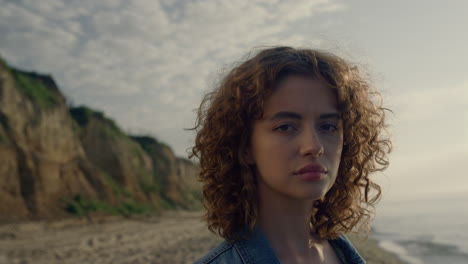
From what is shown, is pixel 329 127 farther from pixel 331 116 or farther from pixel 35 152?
pixel 35 152

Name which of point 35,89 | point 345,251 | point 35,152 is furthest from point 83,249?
point 35,89

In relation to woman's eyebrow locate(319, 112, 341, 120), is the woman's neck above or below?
below

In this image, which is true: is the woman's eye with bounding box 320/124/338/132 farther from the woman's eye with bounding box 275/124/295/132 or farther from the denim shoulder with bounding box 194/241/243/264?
the denim shoulder with bounding box 194/241/243/264

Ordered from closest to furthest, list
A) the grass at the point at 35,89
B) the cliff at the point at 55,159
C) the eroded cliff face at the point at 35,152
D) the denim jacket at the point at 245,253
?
the denim jacket at the point at 245,253 → the eroded cliff face at the point at 35,152 → the cliff at the point at 55,159 → the grass at the point at 35,89

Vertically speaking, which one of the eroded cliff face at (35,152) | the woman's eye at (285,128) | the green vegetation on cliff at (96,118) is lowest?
the woman's eye at (285,128)

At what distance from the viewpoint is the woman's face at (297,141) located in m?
1.64

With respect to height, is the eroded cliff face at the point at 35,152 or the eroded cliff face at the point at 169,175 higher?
the eroded cliff face at the point at 169,175

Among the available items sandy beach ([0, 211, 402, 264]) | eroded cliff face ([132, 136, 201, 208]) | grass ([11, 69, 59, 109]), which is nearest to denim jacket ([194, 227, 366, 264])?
sandy beach ([0, 211, 402, 264])

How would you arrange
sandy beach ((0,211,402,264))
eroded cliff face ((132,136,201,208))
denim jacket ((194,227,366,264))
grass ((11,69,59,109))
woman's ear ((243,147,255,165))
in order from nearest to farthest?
denim jacket ((194,227,366,264)) < woman's ear ((243,147,255,165)) < sandy beach ((0,211,402,264)) < grass ((11,69,59,109)) < eroded cliff face ((132,136,201,208))

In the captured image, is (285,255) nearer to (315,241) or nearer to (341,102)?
(315,241)

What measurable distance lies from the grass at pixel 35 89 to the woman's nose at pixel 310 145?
60.5 ft

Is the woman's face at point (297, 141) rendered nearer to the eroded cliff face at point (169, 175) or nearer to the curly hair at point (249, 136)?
the curly hair at point (249, 136)

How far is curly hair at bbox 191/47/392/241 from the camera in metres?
1.77

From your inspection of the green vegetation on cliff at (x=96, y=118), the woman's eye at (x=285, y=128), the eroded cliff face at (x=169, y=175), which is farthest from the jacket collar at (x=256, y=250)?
the eroded cliff face at (x=169, y=175)
